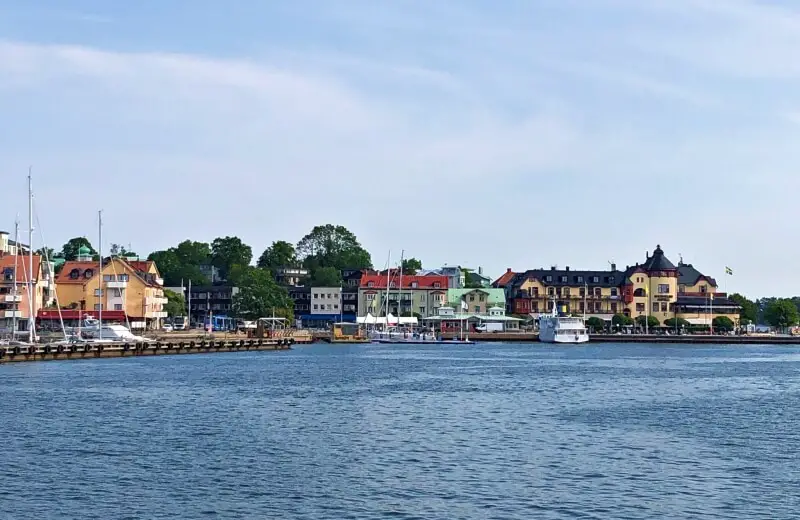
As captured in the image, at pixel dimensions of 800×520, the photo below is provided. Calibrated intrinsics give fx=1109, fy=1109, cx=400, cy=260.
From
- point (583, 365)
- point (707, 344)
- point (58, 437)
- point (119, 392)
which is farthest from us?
point (707, 344)

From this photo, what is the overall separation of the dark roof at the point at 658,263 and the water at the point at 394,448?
110 m

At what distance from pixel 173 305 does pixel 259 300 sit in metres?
15.2

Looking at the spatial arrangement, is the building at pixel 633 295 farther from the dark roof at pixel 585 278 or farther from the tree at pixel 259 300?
the tree at pixel 259 300

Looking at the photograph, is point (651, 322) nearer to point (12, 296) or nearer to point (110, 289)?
point (110, 289)

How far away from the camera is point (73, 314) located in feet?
498

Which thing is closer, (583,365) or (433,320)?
(583,365)

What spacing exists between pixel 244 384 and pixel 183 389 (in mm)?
6411

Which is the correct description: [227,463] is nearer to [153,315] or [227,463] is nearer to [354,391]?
[354,391]

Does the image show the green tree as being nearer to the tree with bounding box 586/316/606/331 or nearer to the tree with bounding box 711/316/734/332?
the tree with bounding box 586/316/606/331

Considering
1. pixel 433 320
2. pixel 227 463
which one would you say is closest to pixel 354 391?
pixel 227 463

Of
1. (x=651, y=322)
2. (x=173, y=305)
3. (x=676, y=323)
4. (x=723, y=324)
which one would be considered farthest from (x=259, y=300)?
(x=723, y=324)

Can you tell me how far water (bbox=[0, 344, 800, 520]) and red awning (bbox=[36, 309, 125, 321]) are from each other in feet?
223

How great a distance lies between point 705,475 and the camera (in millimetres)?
38625

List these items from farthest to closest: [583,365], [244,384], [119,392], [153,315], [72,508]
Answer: [153,315], [583,365], [244,384], [119,392], [72,508]
